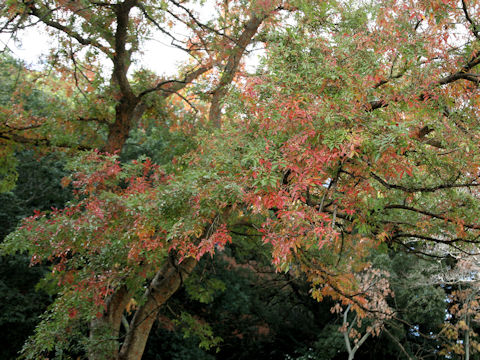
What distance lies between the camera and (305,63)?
322 centimetres

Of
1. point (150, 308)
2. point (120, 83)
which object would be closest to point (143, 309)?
point (150, 308)

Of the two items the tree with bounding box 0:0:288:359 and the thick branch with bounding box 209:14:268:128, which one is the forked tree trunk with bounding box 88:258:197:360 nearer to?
the tree with bounding box 0:0:288:359

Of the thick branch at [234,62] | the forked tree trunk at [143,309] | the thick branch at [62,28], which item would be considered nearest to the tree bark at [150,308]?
the forked tree trunk at [143,309]

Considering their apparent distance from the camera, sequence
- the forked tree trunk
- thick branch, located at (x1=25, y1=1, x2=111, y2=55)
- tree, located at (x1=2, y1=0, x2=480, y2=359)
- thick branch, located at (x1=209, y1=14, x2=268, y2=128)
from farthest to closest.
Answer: thick branch, located at (x1=209, y1=14, x2=268, y2=128) → the forked tree trunk → thick branch, located at (x1=25, y1=1, x2=111, y2=55) → tree, located at (x1=2, y1=0, x2=480, y2=359)

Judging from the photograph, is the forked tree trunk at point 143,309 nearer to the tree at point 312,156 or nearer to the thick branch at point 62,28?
the tree at point 312,156

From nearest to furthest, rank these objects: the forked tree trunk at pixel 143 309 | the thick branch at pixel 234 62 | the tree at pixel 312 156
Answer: the tree at pixel 312 156
the forked tree trunk at pixel 143 309
the thick branch at pixel 234 62

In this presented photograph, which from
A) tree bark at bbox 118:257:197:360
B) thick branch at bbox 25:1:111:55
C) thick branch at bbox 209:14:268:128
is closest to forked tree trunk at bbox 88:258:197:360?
tree bark at bbox 118:257:197:360

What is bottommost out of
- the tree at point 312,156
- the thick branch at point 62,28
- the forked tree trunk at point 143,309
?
the forked tree trunk at point 143,309

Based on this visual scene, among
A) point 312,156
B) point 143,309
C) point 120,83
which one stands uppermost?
point 120,83

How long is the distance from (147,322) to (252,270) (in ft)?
15.5

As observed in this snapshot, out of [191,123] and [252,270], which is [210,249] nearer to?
[191,123]

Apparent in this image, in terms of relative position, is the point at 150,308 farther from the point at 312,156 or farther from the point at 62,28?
the point at 62,28

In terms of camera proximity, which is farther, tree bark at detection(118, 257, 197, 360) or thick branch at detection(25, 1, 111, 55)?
tree bark at detection(118, 257, 197, 360)

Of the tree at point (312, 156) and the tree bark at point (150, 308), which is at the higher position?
the tree at point (312, 156)
